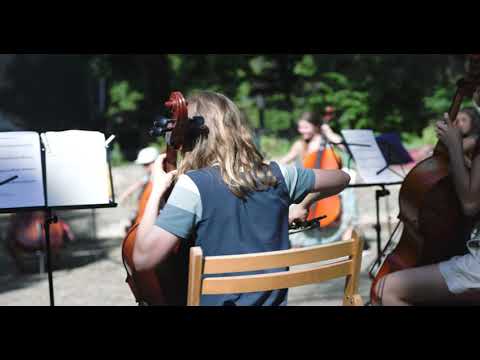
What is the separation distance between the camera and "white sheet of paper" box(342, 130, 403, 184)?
4809mm

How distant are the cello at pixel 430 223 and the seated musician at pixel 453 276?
0.11 meters

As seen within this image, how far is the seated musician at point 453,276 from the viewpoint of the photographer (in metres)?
2.62

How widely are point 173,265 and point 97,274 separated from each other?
475 cm

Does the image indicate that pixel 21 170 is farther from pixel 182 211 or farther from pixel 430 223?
pixel 430 223

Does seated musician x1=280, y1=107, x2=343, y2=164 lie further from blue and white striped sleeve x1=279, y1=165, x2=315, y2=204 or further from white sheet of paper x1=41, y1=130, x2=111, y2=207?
blue and white striped sleeve x1=279, y1=165, x2=315, y2=204

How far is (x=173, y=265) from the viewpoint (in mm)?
2381

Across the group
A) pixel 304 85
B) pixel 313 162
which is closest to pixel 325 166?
pixel 313 162

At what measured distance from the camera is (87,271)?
710 cm

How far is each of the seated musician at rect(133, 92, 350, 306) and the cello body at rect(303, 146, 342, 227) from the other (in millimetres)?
4177

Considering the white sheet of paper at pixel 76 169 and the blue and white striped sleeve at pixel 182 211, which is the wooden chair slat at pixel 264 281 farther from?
the white sheet of paper at pixel 76 169

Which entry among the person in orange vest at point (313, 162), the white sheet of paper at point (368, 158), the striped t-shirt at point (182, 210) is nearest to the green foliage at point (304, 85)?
the person in orange vest at point (313, 162)
